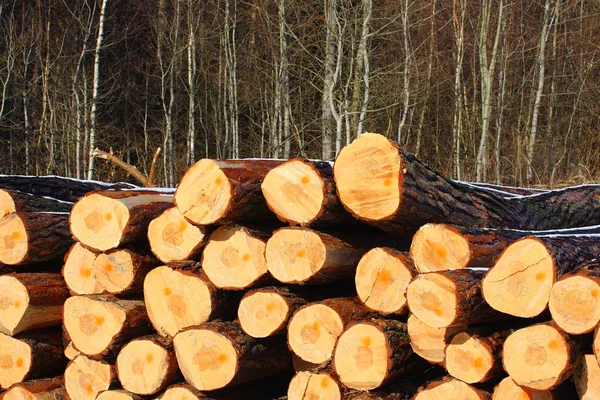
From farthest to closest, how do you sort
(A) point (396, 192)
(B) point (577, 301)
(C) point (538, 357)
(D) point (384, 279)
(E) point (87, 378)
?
(E) point (87, 378)
(D) point (384, 279)
(A) point (396, 192)
(C) point (538, 357)
(B) point (577, 301)

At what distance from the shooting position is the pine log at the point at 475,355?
3002mm

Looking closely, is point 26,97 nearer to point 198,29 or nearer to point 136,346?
point 198,29

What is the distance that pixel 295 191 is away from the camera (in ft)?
11.3

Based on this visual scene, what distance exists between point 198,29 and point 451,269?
17.1 m

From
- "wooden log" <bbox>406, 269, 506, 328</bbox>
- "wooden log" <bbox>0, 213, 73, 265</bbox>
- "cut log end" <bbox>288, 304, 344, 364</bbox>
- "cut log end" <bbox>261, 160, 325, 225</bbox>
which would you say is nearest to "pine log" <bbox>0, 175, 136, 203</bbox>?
"wooden log" <bbox>0, 213, 73, 265</bbox>

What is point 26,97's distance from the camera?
17.3 metres

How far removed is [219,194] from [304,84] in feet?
54.2

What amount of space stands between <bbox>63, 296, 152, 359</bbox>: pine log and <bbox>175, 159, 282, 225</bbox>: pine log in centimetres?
77

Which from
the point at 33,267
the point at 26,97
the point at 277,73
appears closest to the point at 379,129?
the point at 277,73

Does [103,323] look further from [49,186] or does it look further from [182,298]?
[49,186]

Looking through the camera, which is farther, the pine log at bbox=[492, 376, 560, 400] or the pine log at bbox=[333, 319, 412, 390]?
the pine log at bbox=[333, 319, 412, 390]

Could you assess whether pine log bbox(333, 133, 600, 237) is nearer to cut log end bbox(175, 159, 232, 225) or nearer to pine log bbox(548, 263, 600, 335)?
cut log end bbox(175, 159, 232, 225)

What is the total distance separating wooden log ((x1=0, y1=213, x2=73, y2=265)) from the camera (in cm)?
431

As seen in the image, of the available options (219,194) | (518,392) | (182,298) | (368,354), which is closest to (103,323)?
(182,298)
